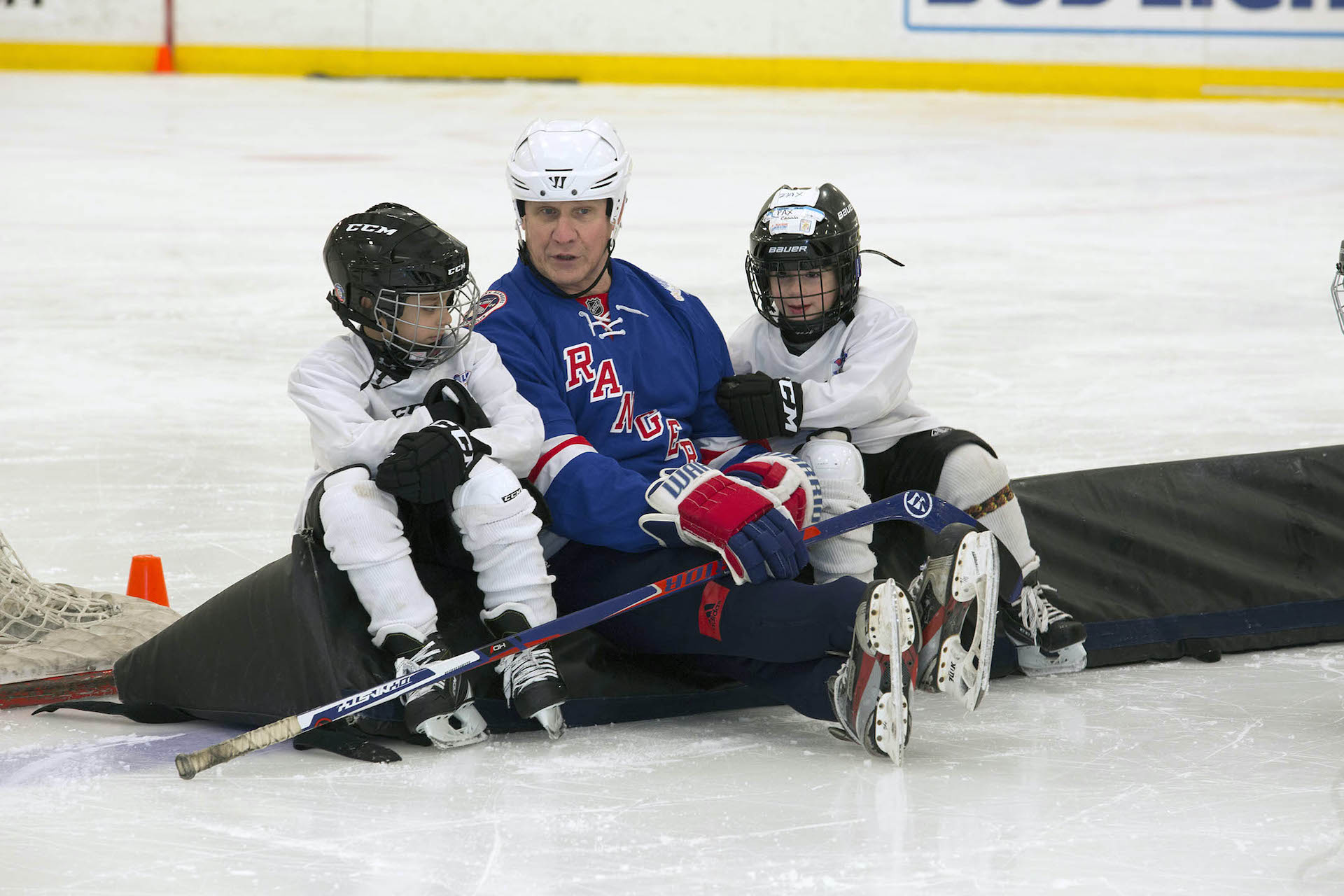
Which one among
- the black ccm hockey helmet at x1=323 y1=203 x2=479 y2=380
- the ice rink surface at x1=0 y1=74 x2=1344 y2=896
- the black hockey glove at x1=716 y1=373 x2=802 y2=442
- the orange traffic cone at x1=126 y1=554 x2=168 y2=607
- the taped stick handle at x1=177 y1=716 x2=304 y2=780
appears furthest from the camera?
the orange traffic cone at x1=126 y1=554 x2=168 y2=607

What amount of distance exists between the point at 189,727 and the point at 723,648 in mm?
768

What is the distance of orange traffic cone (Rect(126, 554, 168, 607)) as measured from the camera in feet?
9.38

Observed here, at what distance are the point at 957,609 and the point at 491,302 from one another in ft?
2.78

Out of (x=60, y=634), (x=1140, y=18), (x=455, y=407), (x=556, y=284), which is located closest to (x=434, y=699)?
(x=455, y=407)

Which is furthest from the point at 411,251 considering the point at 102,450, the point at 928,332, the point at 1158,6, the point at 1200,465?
the point at 1158,6

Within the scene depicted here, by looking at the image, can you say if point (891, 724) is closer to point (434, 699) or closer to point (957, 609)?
point (957, 609)

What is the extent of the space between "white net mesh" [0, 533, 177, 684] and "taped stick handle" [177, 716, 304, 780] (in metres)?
0.51

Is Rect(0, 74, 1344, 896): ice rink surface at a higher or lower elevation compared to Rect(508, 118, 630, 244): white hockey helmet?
lower

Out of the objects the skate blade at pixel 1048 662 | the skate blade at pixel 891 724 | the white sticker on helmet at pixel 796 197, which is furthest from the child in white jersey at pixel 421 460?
the skate blade at pixel 1048 662

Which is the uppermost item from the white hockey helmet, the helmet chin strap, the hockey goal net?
the white hockey helmet

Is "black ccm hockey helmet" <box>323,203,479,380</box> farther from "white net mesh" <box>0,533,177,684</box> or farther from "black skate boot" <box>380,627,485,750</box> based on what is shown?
"white net mesh" <box>0,533,177,684</box>

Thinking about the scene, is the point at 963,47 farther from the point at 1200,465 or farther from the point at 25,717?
the point at 25,717

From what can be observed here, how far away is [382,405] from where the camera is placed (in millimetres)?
2375

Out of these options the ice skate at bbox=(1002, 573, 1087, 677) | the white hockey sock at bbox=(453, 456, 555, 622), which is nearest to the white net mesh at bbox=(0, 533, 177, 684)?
the white hockey sock at bbox=(453, 456, 555, 622)
